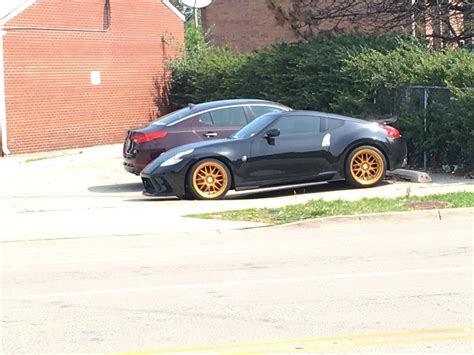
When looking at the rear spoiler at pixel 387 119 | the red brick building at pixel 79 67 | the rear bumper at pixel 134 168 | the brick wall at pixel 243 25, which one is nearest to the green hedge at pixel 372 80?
the rear spoiler at pixel 387 119

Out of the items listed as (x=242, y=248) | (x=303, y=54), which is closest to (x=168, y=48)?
(x=303, y=54)

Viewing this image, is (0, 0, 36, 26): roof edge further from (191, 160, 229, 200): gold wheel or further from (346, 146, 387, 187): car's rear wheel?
(346, 146, 387, 187): car's rear wheel

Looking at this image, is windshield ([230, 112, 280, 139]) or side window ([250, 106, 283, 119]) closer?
windshield ([230, 112, 280, 139])

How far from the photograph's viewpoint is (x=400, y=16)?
78.7 feet

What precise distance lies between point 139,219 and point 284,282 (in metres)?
4.82

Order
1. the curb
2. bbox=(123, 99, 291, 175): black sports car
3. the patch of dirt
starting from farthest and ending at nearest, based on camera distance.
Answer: bbox=(123, 99, 291, 175): black sports car
the patch of dirt
the curb

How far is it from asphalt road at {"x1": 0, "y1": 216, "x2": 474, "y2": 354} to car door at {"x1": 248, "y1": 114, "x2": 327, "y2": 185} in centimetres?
338

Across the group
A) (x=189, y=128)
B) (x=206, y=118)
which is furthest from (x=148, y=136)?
(x=206, y=118)

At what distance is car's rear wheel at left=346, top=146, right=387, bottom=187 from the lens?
1456 centimetres

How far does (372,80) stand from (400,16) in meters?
6.91

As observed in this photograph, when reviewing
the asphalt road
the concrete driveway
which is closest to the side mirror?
the concrete driveway

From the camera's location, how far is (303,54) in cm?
2155

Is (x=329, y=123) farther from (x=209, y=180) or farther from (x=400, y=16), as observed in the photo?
(x=400, y=16)

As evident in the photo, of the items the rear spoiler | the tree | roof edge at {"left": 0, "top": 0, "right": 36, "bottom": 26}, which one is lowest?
the rear spoiler
